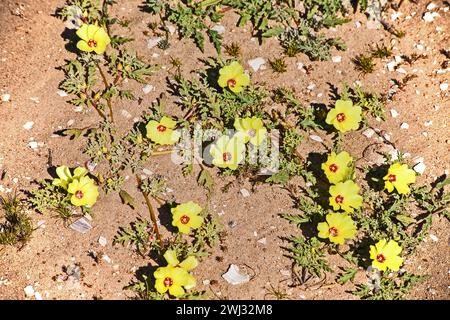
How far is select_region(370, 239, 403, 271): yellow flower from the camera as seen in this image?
4.93 metres

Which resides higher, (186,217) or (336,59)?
(336,59)

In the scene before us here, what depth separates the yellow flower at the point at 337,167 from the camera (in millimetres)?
5211

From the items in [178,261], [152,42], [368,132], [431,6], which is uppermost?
[431,6]

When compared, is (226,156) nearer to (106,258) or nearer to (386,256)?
(106,258)

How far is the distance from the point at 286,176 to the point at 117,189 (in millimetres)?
1647

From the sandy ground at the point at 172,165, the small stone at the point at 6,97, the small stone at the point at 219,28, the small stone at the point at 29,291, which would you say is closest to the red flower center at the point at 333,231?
the sandy ground at the point at 172,165

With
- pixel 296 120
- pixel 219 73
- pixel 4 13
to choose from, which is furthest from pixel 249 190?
pixel 4 13

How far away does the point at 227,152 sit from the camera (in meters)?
5.32

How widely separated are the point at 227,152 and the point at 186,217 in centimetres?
75

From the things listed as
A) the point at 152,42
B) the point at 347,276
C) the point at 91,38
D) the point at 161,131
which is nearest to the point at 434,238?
the point at 347,276

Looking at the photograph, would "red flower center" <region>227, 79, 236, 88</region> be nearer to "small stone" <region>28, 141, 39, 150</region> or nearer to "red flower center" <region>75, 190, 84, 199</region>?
"red flower center" <region>75, 190, 84, 199</region>

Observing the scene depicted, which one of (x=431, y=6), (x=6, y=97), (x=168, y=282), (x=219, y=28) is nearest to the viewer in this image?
(x=168, y=282)
